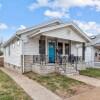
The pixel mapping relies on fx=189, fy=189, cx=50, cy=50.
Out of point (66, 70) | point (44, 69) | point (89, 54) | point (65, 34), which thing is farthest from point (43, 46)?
point (89, 54)

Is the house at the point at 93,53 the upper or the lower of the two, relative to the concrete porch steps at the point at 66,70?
upper

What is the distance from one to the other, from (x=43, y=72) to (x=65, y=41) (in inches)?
224

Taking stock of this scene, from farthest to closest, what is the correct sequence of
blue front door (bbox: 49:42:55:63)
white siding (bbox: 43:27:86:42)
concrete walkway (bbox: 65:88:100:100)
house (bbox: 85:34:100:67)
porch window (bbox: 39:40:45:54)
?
house (bbox: 85:34:100:67), blue front door (bbox: 49:42:55:63), porch window (bbox: 39:40:45:54), white siding (bbox: 43:27:86:42), concrete walkway (bbox: 65:88:100:100)

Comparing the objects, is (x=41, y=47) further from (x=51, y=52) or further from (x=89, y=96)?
(x=89, y=96)

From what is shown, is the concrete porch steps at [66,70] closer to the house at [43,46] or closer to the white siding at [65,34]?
the house at [43,46]

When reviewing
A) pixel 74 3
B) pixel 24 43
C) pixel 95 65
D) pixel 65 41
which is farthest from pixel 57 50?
pixel 95 65

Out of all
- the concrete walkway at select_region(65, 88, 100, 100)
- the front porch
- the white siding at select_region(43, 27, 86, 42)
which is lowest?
the concrete walkway at select_region(65, 88, 100, 100)

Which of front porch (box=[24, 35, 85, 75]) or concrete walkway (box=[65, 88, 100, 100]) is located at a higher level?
front porch (box=[24, 35, 85, 75])

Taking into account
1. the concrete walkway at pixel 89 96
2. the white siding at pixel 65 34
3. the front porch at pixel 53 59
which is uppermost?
the white siding at pixel 65 34

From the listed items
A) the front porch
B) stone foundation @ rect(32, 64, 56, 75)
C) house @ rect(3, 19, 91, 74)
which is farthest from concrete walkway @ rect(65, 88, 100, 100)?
stone foundation @ rect(32, 64, 56, 75)

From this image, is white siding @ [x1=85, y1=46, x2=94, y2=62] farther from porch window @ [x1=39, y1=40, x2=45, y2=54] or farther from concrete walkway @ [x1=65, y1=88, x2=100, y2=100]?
concrete walkway @ [x1=65, y1=88, x2=100, y2=100]

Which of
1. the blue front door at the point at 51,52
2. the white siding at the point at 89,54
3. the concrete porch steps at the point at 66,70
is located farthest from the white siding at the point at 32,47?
the white siding at the point at 89,54

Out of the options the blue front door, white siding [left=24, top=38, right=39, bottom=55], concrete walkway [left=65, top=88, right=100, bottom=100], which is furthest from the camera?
the blue front door

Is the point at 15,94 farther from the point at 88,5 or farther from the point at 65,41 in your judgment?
the point at 88,5
